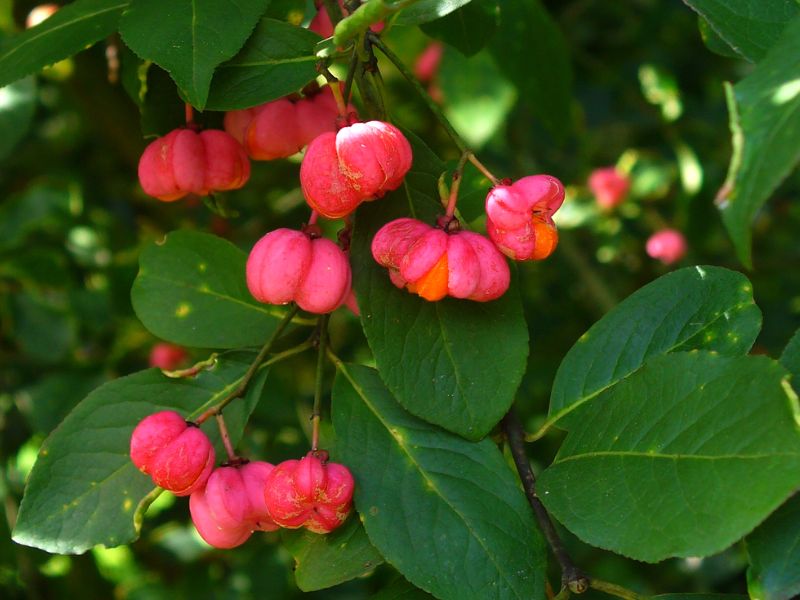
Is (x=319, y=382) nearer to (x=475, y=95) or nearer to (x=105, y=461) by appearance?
(x=105, y=461)

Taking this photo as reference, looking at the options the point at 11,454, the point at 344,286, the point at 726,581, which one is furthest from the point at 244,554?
the point at 344,286

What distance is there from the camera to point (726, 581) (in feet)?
7.55

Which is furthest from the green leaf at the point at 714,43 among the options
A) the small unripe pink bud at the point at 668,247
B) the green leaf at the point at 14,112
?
the small unripe pink bud at the point at 668,247

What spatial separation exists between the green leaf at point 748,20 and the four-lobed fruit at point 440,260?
28cm

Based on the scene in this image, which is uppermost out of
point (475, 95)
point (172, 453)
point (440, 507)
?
point (172, 453)

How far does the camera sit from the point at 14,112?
5.50ft

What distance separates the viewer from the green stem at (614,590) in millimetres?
936

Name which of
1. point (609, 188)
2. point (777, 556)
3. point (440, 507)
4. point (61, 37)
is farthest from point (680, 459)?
point (609, 188)

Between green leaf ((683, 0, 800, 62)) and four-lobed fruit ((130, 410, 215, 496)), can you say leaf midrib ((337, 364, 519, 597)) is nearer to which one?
four-lobed fruit ((130, 410, 215, 496))

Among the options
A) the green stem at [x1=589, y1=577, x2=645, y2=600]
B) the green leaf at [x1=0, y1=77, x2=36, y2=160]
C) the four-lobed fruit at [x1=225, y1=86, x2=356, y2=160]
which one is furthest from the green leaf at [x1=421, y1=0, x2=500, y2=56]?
the green leaf at [x1=0, y1=77, x2=36, y2=160]

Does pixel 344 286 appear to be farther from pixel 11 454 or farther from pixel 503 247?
pixel 11 454

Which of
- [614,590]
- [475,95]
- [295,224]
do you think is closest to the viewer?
[614,590]

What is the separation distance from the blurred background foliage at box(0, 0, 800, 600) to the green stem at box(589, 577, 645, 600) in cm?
89

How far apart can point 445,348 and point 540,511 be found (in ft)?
0.58
